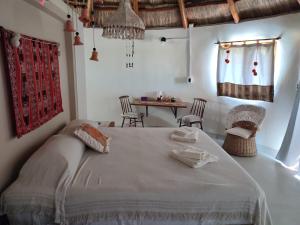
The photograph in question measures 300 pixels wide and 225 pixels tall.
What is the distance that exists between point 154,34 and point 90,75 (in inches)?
73.8

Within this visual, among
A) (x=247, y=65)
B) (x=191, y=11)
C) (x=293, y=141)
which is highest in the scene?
(x=191, y=11)

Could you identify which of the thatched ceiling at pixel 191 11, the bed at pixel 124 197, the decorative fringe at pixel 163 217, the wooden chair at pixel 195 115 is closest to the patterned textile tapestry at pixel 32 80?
the bed at pixel 124 197

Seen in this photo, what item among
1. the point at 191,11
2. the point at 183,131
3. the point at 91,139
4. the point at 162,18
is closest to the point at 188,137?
the point at 183,131

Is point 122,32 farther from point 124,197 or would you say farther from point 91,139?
point 124,197

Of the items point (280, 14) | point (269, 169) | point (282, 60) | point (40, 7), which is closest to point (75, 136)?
point (40, 7)

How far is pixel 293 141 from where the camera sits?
12.5ft

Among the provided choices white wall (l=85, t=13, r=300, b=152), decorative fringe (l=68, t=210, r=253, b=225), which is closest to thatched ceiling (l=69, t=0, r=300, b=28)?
white wall (l=85, t=13, r=300, b=152)

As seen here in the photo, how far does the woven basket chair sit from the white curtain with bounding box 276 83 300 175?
1.52ft

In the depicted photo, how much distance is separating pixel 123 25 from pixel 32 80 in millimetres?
1051

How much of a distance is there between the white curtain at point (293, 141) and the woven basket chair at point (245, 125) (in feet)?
1.52

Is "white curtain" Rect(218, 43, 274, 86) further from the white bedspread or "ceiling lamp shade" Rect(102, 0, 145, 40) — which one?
the white bedspread

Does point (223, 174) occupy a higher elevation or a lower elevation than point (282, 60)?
lower

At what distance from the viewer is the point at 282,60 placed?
4203mm

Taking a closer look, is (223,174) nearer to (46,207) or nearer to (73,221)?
(73,221)
